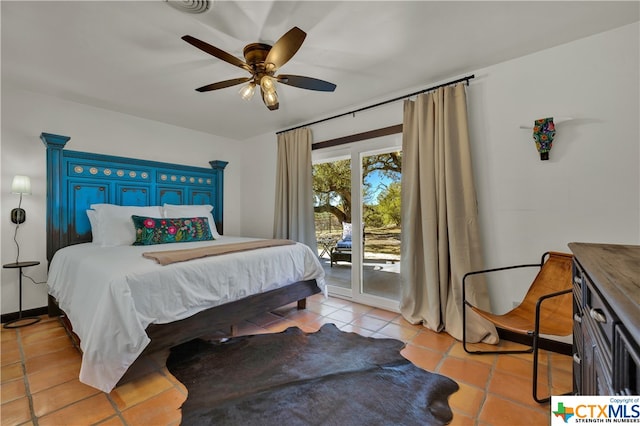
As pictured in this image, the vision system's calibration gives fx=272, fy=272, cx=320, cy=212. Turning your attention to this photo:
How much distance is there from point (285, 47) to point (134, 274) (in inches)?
66.7

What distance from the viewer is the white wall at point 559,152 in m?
1.90

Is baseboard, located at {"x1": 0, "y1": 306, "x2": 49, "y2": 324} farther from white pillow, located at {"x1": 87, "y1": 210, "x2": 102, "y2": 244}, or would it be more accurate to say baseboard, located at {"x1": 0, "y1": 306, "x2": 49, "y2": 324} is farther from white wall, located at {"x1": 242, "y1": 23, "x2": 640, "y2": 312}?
white wall, located at {"x1": 242, "y1": 23, "x2": 640, "y2": 312}

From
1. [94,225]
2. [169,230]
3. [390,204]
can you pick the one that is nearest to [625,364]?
[390,204]

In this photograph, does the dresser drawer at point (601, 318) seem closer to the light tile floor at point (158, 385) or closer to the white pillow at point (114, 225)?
the light tile floor at point (158, 385)

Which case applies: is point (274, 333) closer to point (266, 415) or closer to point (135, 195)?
point (266, 415)

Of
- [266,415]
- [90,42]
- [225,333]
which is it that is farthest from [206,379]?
[90,42]

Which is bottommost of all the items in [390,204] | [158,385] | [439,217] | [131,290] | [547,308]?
[158,385]

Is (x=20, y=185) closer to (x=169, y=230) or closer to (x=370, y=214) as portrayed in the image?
(x=169, y=230)

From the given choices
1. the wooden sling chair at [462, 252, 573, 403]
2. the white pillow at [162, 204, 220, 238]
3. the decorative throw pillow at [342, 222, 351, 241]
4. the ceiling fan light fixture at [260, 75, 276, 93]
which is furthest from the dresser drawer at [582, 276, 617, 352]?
the white pillow at [162, 204, 220, 238]

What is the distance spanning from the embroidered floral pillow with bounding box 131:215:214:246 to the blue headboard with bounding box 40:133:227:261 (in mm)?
704

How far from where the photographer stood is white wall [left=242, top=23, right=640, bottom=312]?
1896 millimetres

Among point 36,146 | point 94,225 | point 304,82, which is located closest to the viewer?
point 304,82

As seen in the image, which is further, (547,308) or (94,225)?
(94,225)

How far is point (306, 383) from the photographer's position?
5.71 ft
